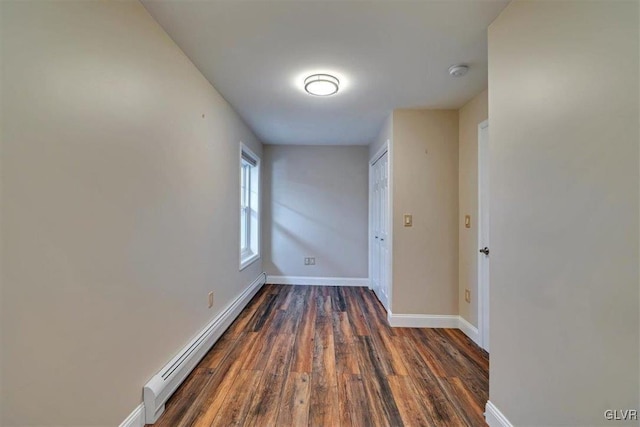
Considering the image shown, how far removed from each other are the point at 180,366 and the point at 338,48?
234 centimetres

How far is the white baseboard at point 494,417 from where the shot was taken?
139 cm

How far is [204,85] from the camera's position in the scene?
86.5 inches

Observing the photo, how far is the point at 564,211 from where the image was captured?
3.49 ft

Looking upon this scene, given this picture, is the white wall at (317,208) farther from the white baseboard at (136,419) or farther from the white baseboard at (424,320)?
the white baseboard at (136,419)

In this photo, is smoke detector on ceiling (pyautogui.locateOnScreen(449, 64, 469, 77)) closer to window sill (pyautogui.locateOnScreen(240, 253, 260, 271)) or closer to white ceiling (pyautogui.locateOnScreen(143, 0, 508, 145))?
white ceiling (pyautogui.locateOnScreen(143, 0, 508, 145))

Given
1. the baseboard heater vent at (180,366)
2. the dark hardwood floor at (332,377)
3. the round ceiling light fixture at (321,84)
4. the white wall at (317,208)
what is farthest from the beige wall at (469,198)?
the baseboard heater vent at (180,366)


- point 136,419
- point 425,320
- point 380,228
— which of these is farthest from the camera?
point 380,228

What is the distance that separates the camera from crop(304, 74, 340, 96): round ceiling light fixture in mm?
2129

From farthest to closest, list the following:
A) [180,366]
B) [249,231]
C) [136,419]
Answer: [249,231] → [180,366] → [136,419]

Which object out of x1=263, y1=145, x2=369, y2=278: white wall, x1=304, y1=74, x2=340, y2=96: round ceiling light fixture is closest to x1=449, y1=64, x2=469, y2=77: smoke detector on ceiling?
x1=304, y1=74, x2=340, y2=96: round ceiling light fixture

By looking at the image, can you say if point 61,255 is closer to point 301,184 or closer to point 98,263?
point 98,263

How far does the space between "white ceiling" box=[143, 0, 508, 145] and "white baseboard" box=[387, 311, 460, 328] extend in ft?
7.16

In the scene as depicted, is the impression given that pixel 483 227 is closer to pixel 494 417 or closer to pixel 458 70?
pixel 458 70

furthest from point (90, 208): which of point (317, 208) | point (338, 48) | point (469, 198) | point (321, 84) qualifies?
point (317, 208)
